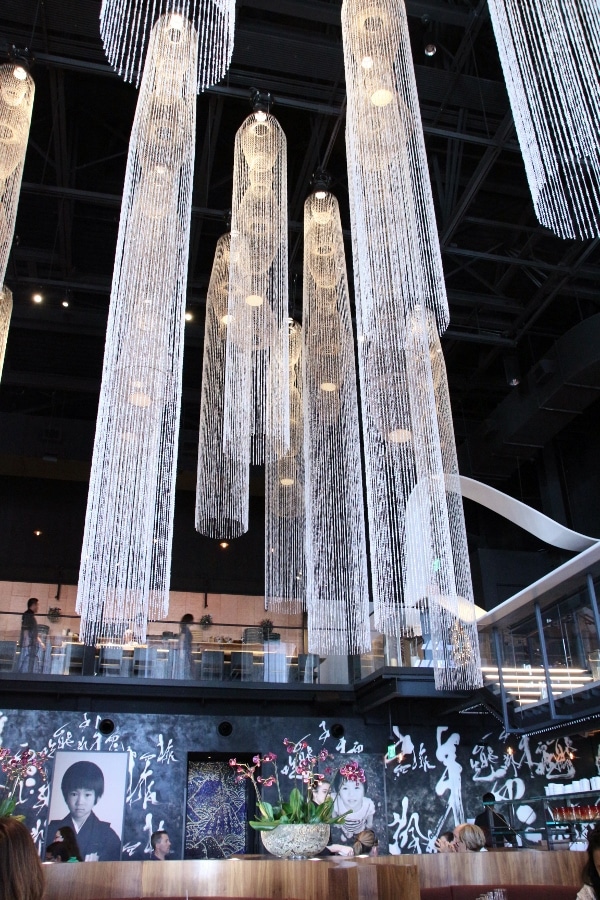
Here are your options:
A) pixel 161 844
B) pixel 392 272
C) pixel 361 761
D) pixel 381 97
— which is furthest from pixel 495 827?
pixel 381 97

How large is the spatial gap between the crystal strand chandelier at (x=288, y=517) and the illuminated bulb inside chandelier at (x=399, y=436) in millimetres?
1710

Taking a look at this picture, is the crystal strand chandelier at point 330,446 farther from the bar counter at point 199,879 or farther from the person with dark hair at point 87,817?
the person with dark hair at point 87,817

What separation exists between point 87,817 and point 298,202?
9.34 metres

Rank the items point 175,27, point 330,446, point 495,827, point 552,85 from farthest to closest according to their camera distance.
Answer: point 495,827 < point 330,446 < point 175,27 < point 552,85

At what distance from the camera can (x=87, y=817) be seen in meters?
11.6

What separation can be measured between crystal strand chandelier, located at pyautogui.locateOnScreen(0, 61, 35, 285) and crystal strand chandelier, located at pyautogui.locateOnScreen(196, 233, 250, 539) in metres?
2.16

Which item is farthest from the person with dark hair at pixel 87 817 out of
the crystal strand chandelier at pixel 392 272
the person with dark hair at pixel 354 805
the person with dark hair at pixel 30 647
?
the crystal strand chandelier at pixel 392 272

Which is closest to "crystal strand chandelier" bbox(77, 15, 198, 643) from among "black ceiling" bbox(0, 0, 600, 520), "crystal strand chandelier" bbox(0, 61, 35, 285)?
"crystal strand chandelier" bbox(0, 61, 35, 285)

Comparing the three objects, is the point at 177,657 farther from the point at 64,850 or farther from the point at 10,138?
the point at 10,138

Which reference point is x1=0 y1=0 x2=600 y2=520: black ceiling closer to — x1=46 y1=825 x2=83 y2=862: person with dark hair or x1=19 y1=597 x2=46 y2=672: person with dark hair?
x1=19 y1=597 x2=46 y2=672: person with dark hair

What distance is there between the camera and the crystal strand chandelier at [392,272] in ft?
→ 16.2

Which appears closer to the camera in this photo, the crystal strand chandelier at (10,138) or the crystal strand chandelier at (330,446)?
the crystal strand chandelier at (10,138)

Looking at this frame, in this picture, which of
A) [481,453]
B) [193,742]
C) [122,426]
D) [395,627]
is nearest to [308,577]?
[395,627]

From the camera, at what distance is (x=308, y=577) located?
707 centimetres
